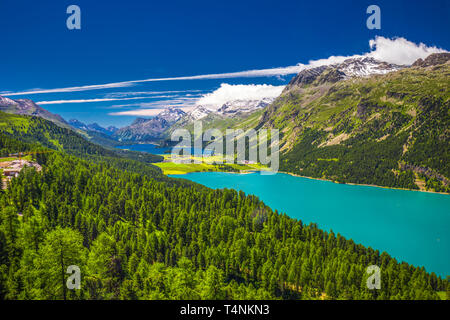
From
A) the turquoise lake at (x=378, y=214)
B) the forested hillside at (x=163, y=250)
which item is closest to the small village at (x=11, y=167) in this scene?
the forested hillside at (x=163, y=250)

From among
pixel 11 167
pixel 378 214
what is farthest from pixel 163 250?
pixel 378 214

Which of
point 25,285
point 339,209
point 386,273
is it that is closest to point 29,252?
point 25,285

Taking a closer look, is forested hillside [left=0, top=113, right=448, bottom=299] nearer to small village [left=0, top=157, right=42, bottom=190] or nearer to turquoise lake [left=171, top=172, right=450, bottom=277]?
small village [left=0, top=157, right=42, bottom=190]

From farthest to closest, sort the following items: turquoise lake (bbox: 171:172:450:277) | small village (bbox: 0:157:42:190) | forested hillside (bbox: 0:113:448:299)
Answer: turquoise lake (bbox: 171:172:450:277) → small village (bbox: 0:157:42:190) → forested hillside (bbox: 0:113:448:299)

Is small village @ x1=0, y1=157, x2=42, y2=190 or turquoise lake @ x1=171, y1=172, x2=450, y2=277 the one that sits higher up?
small village @ x1=0, y1=157, x2=42, y2=190

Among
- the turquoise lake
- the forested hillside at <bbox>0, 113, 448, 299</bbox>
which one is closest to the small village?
the forested hillside at <bbox>0, 113, 448, 299</bbox>

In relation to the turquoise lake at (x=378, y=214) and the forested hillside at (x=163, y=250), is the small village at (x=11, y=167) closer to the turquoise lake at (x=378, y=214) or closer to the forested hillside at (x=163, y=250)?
the forested hillside at (x=163, y=250)
